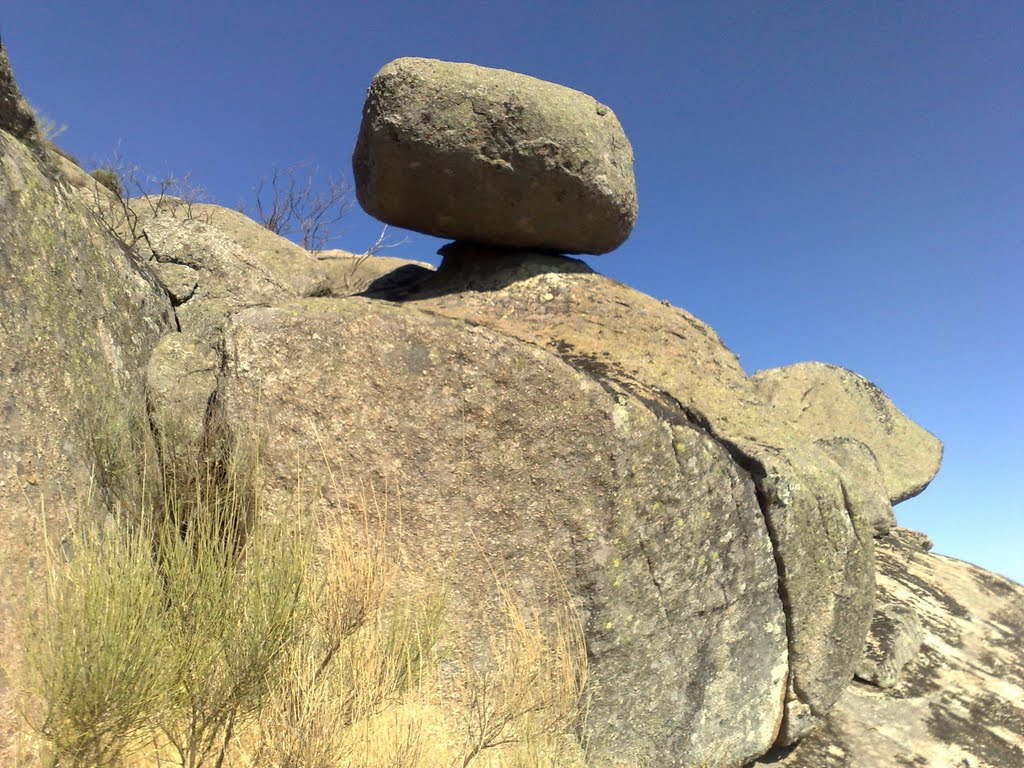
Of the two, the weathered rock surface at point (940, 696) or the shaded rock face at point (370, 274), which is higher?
the shaded rock face at point (370, 274)

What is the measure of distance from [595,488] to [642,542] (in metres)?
0.42

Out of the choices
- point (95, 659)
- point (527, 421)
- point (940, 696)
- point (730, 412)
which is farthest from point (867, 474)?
point (95, 659)

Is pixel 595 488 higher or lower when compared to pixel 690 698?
higher

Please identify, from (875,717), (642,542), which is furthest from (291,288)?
(875,717)

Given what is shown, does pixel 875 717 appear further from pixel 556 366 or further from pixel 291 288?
pixel 291 288

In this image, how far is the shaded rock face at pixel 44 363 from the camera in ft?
8.52

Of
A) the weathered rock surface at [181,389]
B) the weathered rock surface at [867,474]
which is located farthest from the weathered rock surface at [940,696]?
the weathered rock surface at [181,389]

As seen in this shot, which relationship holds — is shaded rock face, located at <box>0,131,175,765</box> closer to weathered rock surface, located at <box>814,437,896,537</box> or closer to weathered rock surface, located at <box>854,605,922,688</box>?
weathered rock surface, located at <box>854,605,922,688</box>

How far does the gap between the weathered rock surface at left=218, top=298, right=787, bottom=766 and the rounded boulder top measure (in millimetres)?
1674

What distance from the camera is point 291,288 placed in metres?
4.99

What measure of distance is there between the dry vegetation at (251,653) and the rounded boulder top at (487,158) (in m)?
2.76

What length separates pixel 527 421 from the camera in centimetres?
382

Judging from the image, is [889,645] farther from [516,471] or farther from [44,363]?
[44,363]

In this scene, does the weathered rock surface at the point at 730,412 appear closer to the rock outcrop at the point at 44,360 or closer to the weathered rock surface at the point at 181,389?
the weathered rock surface at the point at 181,389
